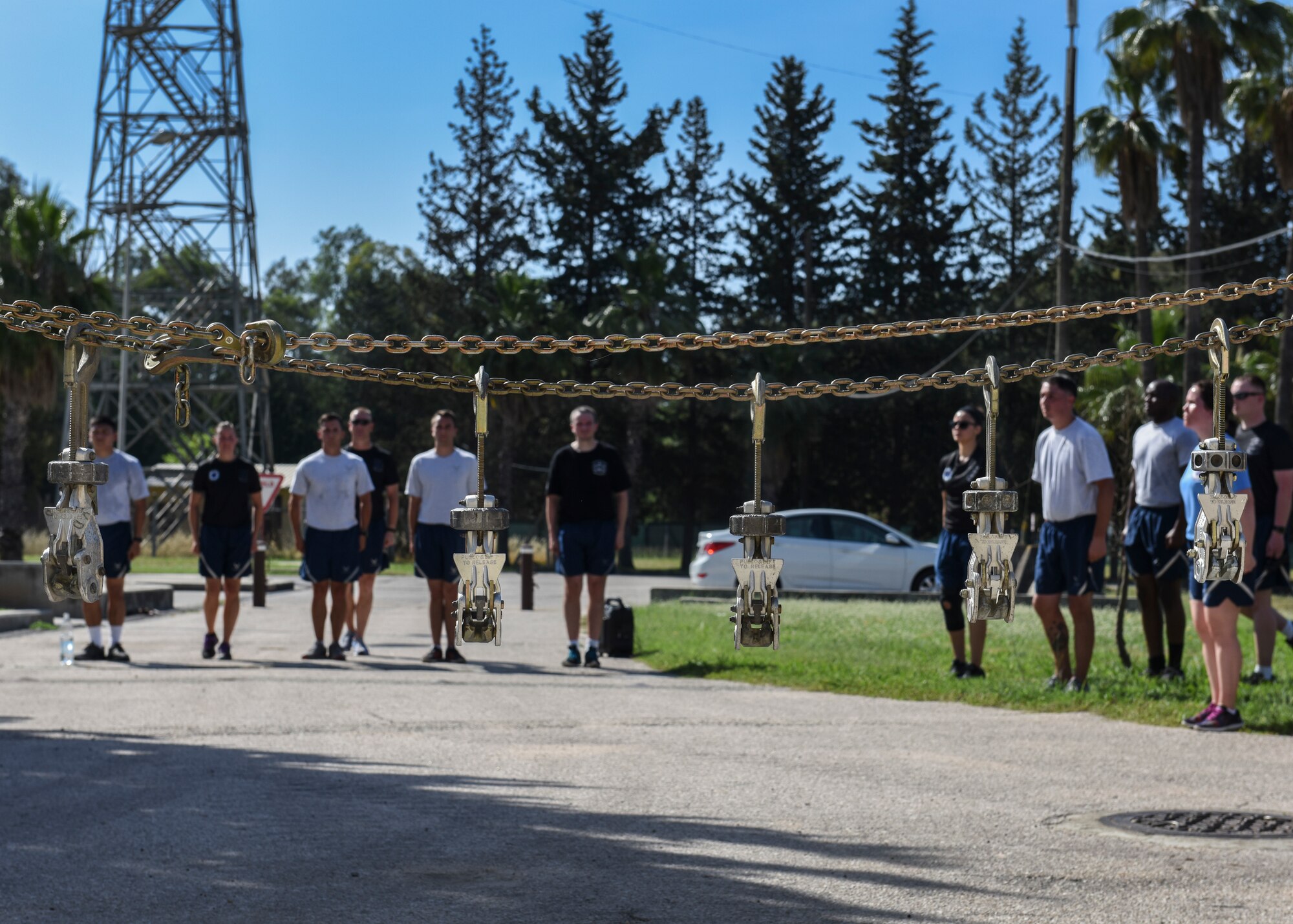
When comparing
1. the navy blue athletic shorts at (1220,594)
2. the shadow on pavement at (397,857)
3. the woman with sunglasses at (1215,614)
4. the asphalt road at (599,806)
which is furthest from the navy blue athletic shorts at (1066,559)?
the shadow on pavement at (397,857)

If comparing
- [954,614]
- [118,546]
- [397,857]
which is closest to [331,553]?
[118,546]

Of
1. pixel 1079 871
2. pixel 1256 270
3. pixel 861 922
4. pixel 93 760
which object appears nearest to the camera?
pixel 861 922

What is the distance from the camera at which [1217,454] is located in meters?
3.02

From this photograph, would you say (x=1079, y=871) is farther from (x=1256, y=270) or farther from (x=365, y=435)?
(x=1256, y=270)

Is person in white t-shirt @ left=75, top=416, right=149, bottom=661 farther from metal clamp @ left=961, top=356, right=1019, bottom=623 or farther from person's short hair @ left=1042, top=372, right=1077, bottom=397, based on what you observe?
metal clamp @ left=961, top=356, right=1019, bottom=623

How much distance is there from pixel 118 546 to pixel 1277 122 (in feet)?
87.2

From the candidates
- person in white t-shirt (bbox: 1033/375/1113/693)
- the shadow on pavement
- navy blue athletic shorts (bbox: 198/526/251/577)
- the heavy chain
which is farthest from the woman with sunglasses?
navy blue athletic shorts (bbox: 198/526/251/577)

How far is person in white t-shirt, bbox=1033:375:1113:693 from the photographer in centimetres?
948

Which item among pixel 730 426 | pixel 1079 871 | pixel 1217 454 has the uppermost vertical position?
pixel 730 426

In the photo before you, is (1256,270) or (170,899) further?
(1256,270)

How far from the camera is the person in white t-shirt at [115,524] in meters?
12.3

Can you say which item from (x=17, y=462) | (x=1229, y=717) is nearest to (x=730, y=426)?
(x=17, y=462)

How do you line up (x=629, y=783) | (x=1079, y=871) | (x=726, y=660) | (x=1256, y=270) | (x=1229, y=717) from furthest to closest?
(x=1256, y=270)
(x=726, y=660)
(x=1229, y=717)
(x=629, y=783)
(x=1079, y=871)

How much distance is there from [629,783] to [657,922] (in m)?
2.42
